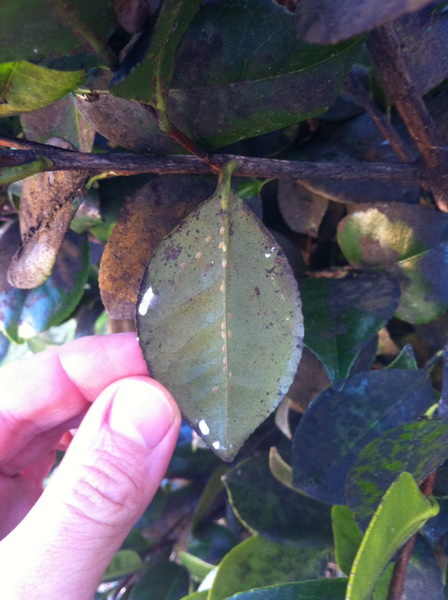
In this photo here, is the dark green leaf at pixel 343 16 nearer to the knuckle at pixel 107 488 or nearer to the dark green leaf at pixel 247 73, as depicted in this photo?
the dark green leaf at pixel 247 73

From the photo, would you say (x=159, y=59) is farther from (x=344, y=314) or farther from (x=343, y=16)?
(x=344, y=314)

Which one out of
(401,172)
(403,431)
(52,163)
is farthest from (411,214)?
(52,163)

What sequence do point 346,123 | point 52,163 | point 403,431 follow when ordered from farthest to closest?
point 346,123, point 403,431, point 52,163

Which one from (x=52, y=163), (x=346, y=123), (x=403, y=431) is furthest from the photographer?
(x=346, y=123)

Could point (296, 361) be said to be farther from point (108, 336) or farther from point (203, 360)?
point (108, 336)

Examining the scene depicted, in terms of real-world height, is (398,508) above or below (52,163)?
below
